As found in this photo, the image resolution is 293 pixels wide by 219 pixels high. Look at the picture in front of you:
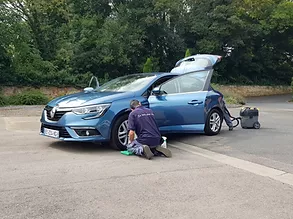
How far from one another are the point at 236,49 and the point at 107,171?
118 feet

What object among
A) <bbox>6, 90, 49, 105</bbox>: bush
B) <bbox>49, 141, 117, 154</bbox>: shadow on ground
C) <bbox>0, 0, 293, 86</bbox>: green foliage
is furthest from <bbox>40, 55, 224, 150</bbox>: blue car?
<bbox>0, 0, 293, 86</bbox>: green foliage

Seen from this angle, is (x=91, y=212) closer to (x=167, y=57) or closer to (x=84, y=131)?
(x=84, y=131)

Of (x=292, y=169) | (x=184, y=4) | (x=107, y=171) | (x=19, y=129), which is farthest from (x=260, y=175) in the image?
(x=184, y=4)

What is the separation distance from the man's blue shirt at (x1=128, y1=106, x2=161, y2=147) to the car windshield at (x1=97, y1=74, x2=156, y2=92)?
1334 millimetres

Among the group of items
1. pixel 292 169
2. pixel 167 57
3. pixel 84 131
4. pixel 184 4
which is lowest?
pixel 292 169

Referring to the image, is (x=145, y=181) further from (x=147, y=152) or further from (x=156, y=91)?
(x=156, y=91)

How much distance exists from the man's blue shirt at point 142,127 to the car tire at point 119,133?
58 cm

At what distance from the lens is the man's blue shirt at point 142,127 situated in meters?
6.67

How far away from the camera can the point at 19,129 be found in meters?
10.2

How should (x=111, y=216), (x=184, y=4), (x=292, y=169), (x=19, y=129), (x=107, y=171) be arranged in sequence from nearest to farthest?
(x=111, y=216), (x=107, y=171), (x=292, y=169), (x=19, y=129), (x=184, y=4)

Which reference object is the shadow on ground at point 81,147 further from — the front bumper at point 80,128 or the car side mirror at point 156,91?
the car side mirror at point 156,91

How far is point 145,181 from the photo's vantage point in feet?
17.0

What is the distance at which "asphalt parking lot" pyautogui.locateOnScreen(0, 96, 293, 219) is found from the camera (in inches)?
161

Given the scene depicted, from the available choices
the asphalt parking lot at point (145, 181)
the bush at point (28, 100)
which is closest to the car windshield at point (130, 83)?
the asphalt parking lot at point (145, 181)
